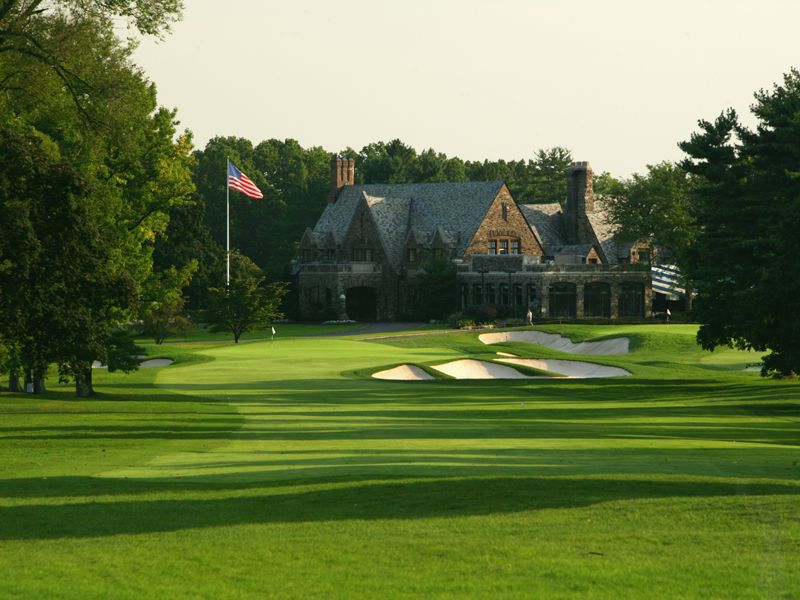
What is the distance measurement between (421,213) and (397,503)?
95228 mm

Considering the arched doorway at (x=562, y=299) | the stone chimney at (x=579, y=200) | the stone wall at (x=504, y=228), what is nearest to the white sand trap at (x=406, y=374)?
the arched doorway at (x=562, y=299)

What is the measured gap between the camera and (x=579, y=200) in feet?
372

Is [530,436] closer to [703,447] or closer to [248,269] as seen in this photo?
[703,447]

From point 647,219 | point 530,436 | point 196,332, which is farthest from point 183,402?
point 647,219

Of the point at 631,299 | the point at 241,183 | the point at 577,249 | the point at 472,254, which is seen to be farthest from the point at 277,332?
the point at 577,249

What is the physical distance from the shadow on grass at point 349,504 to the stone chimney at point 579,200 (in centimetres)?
9647

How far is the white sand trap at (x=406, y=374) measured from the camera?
53.8 meters

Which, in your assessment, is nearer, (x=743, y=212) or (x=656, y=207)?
(x=743, y=212)

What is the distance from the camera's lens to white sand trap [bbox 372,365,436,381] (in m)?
53.8

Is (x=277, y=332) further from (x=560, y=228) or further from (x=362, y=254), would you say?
(x=560, y=228)

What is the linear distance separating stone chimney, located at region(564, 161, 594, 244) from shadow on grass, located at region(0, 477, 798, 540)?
9647 cm

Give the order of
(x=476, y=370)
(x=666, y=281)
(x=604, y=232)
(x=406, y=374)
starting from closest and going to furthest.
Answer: (x=406, y=374) < (x=476, y=370) < (x=666, y=281) < (x=604, y=232)

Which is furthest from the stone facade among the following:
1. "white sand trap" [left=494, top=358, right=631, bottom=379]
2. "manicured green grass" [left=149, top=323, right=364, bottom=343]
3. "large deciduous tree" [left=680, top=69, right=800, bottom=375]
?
"large deciduous tree" [left=680, top=69, right=800, bottom=375]

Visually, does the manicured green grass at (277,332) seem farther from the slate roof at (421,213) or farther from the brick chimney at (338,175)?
the brick chimney at (338,175)
